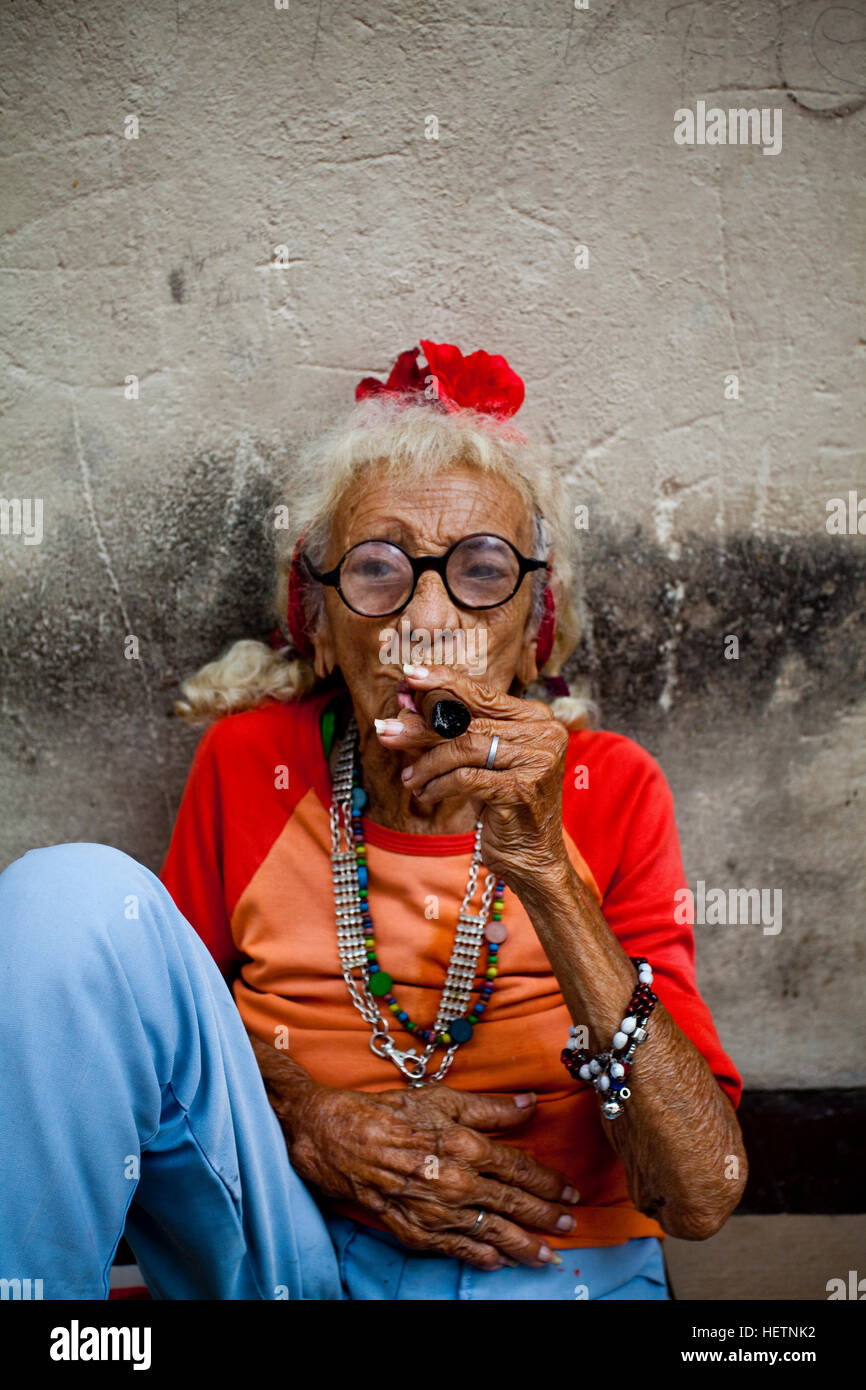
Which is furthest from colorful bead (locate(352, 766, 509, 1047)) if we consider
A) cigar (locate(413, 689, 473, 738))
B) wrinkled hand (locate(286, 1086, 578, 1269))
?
cigar (locate(413, 689, 473, 738))

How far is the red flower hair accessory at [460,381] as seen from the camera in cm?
203

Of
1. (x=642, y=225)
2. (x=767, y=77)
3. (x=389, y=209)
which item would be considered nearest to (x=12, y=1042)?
(x=389, y=209)

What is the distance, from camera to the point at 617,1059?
1.65 metres

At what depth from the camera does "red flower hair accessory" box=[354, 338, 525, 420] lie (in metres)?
2.03

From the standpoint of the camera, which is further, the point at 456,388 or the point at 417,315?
the point at 417,315

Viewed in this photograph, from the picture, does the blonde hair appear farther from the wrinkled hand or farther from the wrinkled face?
the wrinkled hand

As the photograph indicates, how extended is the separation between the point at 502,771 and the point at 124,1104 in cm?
72

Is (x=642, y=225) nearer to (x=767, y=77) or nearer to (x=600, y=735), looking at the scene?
(x=767, y=77)

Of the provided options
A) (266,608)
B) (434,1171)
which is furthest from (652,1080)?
(266,608)

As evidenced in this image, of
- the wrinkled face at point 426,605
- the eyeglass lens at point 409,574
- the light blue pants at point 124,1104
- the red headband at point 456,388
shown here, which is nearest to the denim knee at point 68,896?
the light blue pants at point 124,1104

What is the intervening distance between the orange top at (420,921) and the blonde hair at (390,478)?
0.49 feet

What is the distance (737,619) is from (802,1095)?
123 centimetres

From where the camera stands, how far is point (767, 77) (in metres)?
2.23

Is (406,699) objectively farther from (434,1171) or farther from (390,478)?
(434,1171)
